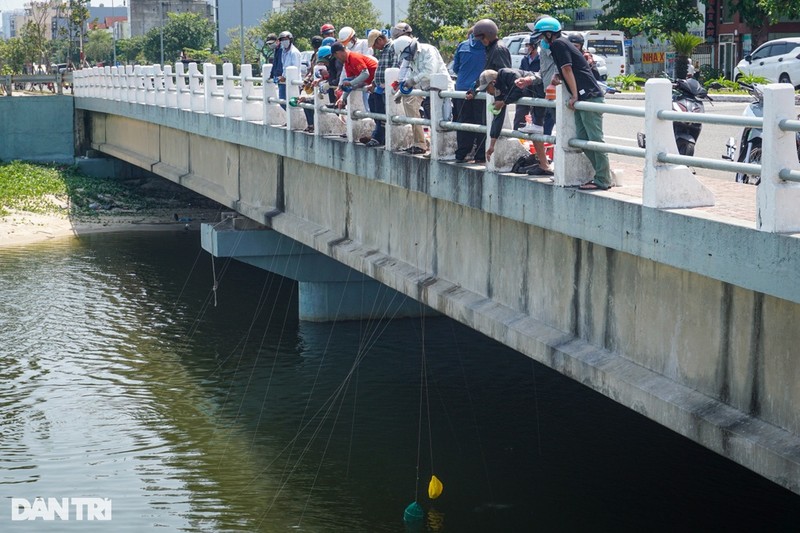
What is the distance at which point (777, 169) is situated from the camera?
7.37m

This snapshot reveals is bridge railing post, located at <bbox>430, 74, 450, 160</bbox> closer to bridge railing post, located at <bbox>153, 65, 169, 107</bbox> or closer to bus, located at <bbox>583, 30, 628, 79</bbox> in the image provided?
bridge railing post, located at <bbox>153, 65, 169, 107</bbox>

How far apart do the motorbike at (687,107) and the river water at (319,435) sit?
4.39 meters

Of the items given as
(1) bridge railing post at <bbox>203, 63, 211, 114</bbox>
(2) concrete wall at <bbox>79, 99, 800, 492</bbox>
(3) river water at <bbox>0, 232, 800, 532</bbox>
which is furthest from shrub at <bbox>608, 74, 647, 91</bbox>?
(2) concrete wall at <bbox>79, 99, 800, 492</bbox>

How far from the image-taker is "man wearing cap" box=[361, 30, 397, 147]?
14156mm

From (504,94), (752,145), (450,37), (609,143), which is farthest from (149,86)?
(450,37)

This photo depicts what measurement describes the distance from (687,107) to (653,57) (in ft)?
144

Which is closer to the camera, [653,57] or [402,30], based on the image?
[402,30]

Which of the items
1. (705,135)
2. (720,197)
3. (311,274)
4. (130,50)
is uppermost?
(130,50)

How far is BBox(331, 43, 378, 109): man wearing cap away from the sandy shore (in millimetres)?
21961

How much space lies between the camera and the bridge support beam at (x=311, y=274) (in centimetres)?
2212

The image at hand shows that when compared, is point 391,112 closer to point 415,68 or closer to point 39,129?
point 415,68

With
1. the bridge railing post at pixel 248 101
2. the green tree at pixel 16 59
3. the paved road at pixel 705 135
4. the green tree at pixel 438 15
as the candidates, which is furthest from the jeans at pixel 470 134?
the green tree at pixel 16 59

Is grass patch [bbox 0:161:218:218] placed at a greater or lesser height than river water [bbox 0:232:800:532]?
greater

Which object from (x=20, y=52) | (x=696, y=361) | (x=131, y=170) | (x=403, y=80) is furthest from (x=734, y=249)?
(x=20, y=52)
